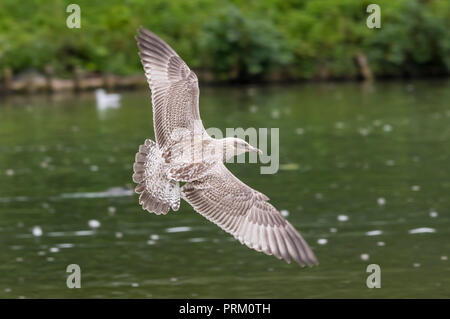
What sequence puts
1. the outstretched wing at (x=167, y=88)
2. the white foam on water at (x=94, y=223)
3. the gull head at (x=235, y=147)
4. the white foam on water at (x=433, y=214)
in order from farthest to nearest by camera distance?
the white foam on water at (x=94, y=223) < the white foam on water at (x=433, y=214) < the outstretched wing at (x=167, y=88) < the gull head at (x=235, y=147)

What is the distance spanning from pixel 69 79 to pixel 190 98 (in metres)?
32.3

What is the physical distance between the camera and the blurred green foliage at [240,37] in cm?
3944

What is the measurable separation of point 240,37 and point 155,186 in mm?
31711

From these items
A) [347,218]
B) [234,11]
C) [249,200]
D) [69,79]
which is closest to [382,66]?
[234,11]

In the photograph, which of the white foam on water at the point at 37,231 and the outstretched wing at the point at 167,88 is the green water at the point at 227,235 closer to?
the white foam on water at the point at 37,231

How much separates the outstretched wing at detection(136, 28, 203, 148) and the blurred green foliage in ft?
100

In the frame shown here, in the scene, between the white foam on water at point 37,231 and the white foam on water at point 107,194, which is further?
the white foam on water at point 107,194

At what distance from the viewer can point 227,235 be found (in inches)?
591

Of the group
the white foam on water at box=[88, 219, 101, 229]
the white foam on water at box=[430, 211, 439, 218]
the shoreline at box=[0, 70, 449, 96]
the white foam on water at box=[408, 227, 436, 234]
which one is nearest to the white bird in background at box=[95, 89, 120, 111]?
the shoreline at box=[0, 70, 449, 96]

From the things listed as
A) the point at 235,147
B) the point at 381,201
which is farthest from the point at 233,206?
the point at 381,201

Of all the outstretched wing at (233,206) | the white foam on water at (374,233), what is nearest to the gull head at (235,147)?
the outstretched wing at (233,206)

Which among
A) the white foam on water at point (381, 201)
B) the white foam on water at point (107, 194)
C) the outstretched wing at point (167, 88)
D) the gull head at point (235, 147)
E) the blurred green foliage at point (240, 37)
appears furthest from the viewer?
the blurred green foliage at point (240, 37)

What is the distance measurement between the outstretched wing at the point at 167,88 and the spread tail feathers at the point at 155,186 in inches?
8.2

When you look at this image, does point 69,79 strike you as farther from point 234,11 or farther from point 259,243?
point 259,243
